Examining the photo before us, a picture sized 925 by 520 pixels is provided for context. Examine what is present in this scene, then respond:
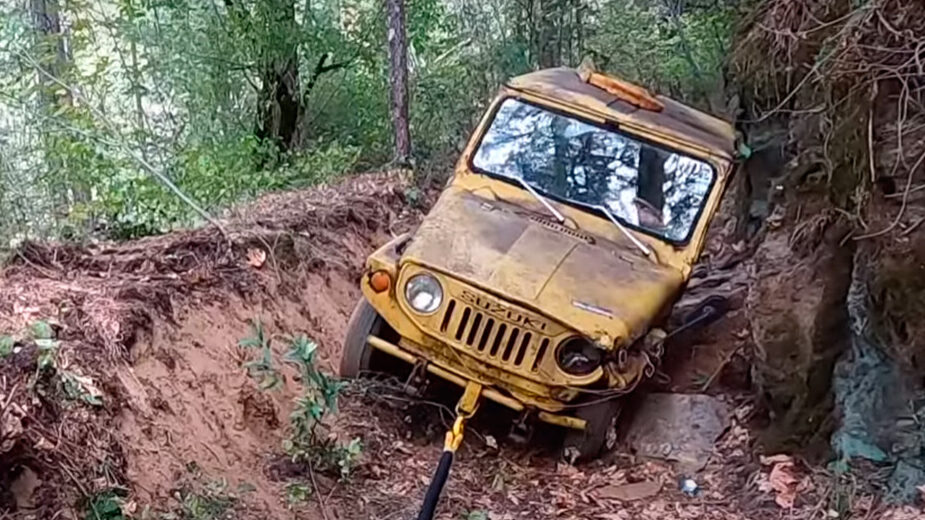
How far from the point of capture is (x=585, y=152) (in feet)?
20.4

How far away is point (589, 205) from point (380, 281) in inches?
54.2

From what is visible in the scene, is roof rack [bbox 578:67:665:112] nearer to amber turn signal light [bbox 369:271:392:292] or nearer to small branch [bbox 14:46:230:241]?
amber turn signal light [bbox 369:271:392:292]

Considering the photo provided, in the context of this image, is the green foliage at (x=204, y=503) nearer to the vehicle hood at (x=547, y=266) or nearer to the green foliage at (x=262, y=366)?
the green foliage at (x=262, y=366)

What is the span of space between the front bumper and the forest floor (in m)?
0.35

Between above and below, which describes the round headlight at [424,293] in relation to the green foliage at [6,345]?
below

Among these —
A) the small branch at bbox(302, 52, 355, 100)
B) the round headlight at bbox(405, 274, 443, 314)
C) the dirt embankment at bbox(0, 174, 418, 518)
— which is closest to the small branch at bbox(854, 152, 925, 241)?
the round headlight at bbox(405, 274, 443, 314)

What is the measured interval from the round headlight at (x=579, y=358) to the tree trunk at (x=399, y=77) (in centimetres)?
543

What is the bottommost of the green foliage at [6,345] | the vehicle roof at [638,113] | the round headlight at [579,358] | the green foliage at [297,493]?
the green foliage at [297,493]

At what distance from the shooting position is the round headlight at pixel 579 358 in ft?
17.2

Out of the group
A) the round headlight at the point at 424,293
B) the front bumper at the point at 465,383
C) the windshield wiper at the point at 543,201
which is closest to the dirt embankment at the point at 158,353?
the front bumper at the point at 465,383

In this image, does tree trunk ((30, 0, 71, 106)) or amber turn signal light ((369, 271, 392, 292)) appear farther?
tree trunk ((30, 0, 71, 106))

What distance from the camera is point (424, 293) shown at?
212 inches

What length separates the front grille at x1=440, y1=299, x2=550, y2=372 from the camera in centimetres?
523

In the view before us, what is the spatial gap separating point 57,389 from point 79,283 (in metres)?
1.43
